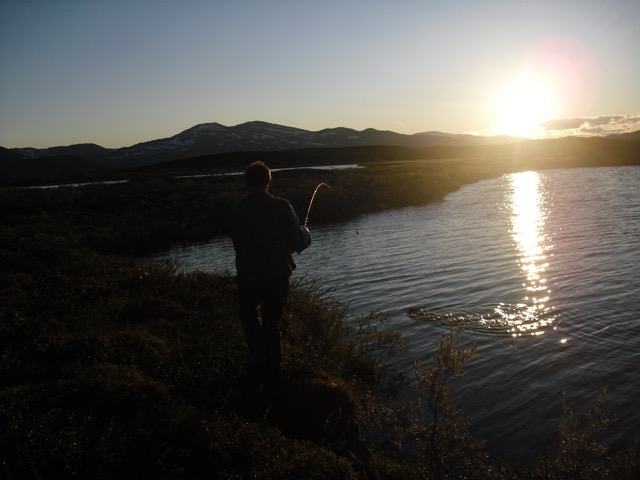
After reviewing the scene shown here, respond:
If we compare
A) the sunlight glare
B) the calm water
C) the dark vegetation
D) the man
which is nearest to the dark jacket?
the man

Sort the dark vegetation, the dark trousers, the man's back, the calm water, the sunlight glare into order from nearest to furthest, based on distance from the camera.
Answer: the dark vegetation < the man's back < the dark trousers < the calm water < the sunlight glare

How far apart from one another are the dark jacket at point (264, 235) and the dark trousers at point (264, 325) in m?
0.14

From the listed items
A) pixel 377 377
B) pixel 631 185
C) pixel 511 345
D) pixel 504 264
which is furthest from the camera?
pixel 631 185

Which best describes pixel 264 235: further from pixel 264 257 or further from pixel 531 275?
pixel 531 275

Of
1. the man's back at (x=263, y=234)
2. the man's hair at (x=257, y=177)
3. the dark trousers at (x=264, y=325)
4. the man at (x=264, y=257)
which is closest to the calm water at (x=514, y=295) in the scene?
the dark trousers at (x=264, y=325)

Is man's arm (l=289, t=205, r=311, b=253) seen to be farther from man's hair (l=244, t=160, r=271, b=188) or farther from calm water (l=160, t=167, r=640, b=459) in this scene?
calm water (l=160, t=167, r=640, b=459)

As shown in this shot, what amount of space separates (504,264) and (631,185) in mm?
30017

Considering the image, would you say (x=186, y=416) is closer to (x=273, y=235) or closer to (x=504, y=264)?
(x=273, y=235)

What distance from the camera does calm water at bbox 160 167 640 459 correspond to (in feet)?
25.1

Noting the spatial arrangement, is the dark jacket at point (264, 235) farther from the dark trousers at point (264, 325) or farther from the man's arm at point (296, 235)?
the dark trousers at point (264, 325)

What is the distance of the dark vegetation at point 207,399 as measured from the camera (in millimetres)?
4875

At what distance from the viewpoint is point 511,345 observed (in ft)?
32.1

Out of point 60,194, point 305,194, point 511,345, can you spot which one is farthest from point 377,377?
point 60,194

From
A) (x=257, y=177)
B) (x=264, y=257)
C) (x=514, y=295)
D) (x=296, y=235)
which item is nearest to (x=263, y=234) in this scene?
(x=264, y=257)
